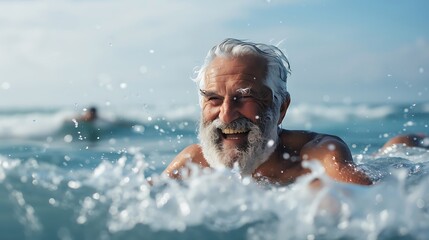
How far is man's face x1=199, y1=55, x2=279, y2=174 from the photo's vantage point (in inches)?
191

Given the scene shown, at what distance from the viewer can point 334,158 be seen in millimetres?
4621

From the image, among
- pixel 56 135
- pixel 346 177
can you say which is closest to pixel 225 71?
pixel 346 177

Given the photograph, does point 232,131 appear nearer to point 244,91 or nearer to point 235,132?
point 235,132

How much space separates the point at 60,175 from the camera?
519 cm

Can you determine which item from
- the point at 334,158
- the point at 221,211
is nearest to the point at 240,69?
the point at 334,158

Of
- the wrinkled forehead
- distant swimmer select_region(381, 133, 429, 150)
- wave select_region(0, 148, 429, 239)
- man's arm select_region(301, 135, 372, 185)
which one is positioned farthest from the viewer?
distant swimmer select_region(381, 133, 429, 150)

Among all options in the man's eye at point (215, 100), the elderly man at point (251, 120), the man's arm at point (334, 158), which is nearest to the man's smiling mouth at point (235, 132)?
the elderly man at point (251, 120)

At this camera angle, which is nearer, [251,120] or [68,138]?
[251,120]

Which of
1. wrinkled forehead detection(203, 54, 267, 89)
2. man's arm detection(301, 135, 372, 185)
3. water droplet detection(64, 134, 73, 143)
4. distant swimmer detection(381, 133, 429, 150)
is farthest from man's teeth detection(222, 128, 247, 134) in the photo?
water droplet detection(64, 134, 73, 143)

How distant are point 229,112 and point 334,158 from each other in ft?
2.56

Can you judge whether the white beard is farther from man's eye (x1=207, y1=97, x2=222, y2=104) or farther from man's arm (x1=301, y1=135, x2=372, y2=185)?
man's arm (x1=301, y1=135, x2=372, y2=185)

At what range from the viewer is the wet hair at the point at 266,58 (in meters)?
5.07

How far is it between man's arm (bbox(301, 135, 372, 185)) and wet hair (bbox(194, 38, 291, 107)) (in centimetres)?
43

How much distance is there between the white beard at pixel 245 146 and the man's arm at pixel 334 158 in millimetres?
289
